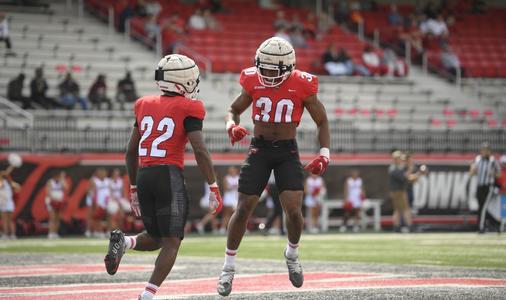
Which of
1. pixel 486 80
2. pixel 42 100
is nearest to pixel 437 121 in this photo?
pixel 486 80

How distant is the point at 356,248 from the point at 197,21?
54.2 feet

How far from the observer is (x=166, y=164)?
837cm

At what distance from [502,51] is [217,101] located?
12.3 metres

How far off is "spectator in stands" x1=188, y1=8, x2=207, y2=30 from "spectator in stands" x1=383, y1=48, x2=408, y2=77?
5601mm

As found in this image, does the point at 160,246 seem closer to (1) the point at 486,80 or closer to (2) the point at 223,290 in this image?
(2) the point at 223,290

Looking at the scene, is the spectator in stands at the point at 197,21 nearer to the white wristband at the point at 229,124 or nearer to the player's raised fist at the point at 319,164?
the white wristband at the point at 229,124

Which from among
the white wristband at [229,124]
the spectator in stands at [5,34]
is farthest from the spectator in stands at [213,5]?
the white wristband at [229,124]

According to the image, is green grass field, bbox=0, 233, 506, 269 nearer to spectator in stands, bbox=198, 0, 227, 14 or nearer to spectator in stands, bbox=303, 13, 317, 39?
spectator in stands, bbox=303, 13, 317, 39

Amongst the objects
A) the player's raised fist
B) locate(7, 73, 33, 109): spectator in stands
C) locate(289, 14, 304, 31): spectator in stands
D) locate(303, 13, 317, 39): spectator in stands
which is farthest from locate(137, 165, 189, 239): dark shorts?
locate(303, 13, 317, 39): spectator in stands

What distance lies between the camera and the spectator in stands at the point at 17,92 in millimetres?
26125

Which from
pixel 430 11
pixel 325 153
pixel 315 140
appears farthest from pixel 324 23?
pixel 325 153

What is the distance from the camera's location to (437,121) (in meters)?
30.8

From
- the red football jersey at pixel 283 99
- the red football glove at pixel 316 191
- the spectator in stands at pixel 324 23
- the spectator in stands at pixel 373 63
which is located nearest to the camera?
the red football jersey at pixel 283 99

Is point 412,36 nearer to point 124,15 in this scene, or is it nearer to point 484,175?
point 124,15
